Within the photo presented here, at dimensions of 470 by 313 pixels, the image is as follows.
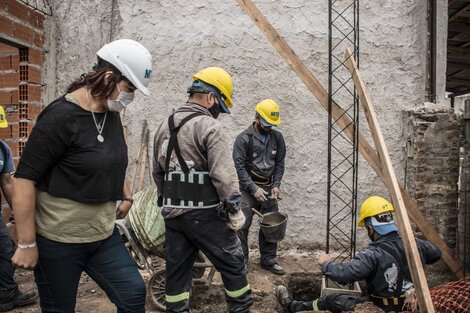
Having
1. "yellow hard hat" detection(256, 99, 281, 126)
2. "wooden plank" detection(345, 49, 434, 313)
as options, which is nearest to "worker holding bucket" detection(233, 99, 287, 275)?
"yellow hard hat" detection(256, 99, 281, 126)

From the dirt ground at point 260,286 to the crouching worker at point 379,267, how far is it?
0.18 m

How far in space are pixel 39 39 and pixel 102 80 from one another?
3927 millimetres

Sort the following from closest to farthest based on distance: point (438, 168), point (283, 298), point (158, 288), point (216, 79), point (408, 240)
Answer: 1. point (408, 240)
2. point (216, 79)
3. point (158, 288)
4. point (283, 298)
5. point (438, 168)

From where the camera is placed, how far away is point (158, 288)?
171 inches

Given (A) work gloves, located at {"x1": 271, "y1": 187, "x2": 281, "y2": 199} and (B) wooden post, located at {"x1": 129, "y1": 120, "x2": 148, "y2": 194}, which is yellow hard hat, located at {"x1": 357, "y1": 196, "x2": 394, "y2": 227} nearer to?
(A) work gloves, located at {"x1": 271, "y1": 187, "x2": 281, "y2": 199}

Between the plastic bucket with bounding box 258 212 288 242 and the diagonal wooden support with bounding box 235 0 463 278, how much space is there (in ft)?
4.51

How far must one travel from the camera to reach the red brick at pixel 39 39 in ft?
18.6

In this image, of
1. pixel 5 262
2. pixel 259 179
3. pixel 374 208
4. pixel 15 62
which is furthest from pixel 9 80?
pixel 374 208

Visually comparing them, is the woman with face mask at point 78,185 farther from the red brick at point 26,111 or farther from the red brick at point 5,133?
the red brick at point 5,133

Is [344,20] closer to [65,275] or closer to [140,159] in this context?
[140,159]

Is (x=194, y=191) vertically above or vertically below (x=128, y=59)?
below

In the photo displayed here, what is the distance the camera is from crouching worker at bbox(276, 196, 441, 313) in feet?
11.7

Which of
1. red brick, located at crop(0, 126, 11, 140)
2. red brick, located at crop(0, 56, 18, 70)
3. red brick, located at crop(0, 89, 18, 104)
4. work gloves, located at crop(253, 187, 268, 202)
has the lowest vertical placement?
work gloves, located at crop(253, 187, 268, 202)

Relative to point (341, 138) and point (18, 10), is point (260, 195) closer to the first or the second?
point (341, 138)
